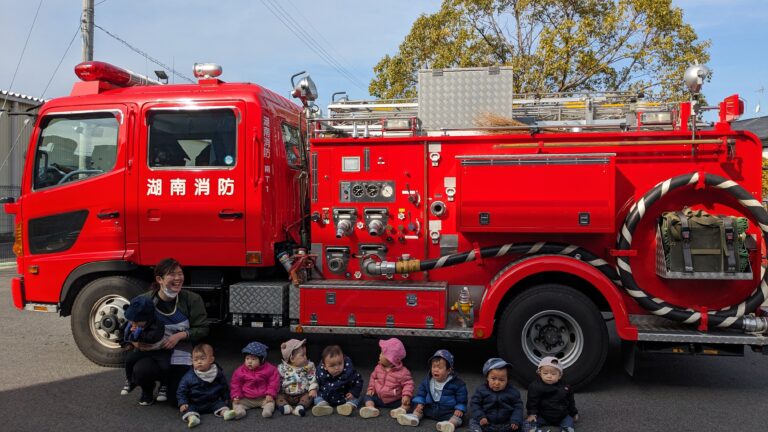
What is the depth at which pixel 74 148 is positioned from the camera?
19.4 ft

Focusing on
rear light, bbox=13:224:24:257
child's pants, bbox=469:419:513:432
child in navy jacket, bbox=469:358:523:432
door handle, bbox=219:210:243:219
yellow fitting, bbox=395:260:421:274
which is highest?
door handle, bbox=219:210:243:219

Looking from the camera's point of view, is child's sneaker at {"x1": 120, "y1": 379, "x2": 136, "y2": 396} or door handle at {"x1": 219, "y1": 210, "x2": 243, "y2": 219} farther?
door handle at {"x1": 219, "y1": 210, "x2": 243, "y2": 219}

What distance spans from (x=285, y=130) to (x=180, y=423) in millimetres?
3024

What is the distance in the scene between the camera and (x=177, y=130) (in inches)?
227

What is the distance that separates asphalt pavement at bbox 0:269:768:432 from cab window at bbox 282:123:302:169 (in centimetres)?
205

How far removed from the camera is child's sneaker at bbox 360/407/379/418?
14.8ft

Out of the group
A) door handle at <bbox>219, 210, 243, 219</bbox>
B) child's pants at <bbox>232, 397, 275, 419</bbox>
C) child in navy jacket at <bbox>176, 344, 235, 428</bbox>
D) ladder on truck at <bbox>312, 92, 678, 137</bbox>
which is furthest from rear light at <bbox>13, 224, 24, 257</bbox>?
ladder on truck at <bbox>312, 92, 678, 137</bbox>

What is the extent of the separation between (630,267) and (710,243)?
640mm

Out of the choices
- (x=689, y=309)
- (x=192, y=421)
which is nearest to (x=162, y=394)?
(x=192, y=421)

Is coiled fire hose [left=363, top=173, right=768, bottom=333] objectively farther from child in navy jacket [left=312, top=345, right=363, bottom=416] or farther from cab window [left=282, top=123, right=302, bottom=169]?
cab window [left=282, top=123, right=302, bottom=169]

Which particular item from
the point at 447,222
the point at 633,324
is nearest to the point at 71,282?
the point at 447,222

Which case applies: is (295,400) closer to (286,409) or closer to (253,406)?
(286,409)

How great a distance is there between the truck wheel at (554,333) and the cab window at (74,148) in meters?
4.12

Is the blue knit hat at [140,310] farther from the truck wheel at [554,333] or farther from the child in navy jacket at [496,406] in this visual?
the truck wheel at [554,333]
